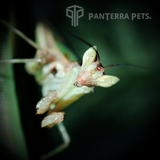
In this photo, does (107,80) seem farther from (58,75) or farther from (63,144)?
(63,144)

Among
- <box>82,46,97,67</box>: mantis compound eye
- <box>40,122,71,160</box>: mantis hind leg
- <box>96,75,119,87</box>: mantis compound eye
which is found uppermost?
<box>82,46,97,67</box>: mantis compound eye

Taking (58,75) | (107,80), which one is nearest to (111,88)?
(58,75)

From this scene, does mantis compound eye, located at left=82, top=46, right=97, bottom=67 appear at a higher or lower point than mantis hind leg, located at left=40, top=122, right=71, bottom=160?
higher

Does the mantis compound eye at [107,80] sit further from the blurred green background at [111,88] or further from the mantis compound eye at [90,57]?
the blurred green background at [111,88]

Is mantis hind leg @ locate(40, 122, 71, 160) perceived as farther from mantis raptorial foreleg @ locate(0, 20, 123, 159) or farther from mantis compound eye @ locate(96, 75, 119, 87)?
mantis compound eye @ locate(96, 75, 119, 87)

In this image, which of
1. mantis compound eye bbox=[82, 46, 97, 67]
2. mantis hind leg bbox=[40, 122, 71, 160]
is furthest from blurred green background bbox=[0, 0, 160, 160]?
mantis compound eye bbox=[82, 46, 97, 67]

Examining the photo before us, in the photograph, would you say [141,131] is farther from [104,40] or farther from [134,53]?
[104,40]
